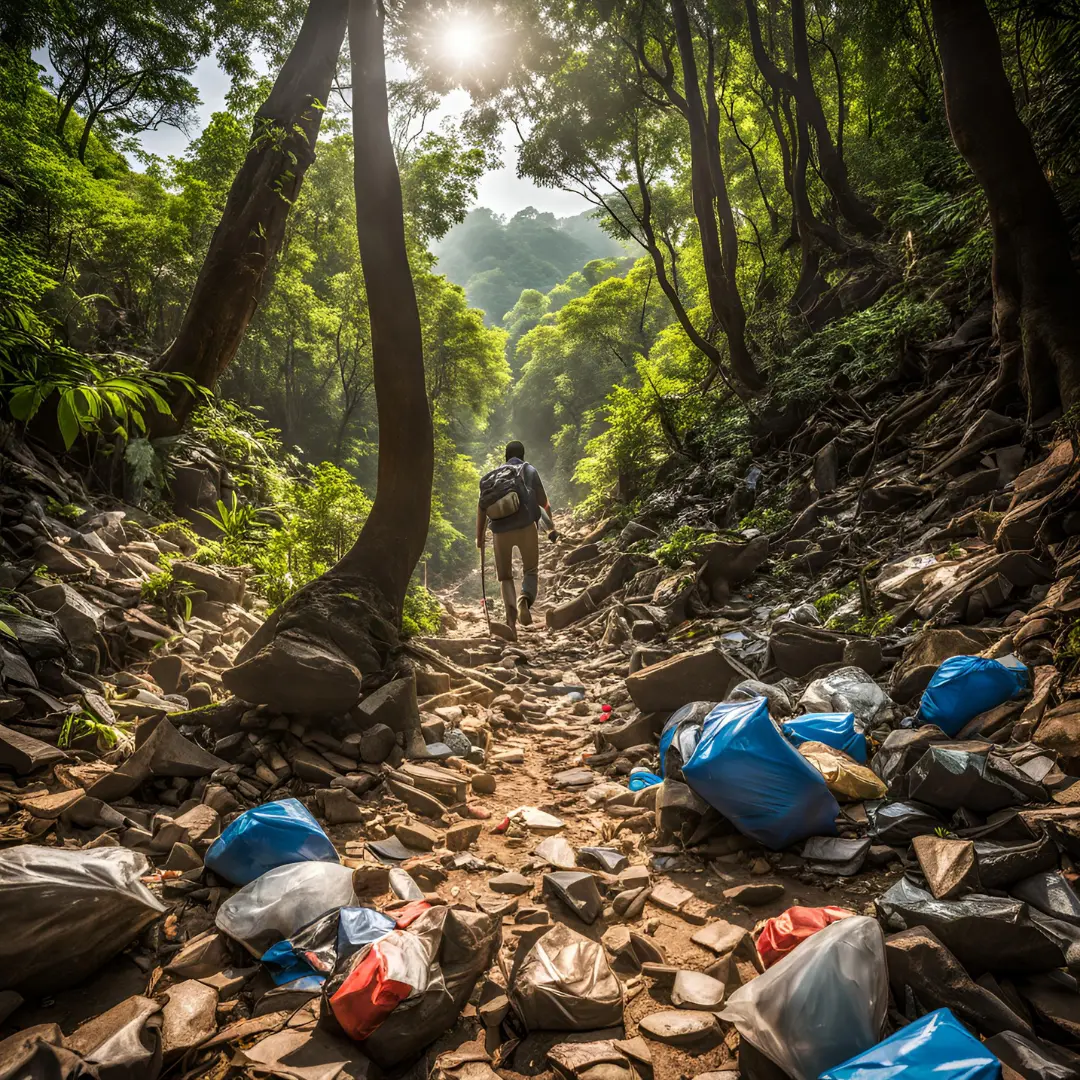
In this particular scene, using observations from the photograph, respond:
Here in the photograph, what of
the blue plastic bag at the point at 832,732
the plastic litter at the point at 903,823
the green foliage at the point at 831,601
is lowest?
the plastic litter at the point at 903,823

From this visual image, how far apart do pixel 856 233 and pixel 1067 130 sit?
22.0 feet

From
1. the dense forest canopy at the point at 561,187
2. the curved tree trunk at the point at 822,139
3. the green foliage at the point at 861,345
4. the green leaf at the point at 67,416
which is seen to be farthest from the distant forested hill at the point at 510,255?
the green leaf at the point at 67,416

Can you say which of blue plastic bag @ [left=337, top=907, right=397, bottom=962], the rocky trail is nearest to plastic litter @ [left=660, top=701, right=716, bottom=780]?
the rocky trail

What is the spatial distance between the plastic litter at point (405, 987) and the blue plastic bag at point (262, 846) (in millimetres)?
537

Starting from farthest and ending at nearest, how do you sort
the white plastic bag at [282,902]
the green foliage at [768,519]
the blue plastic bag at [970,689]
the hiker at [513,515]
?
the green foliage at [768,519], the hiker at [513,515], the blue plastic bag at [970,689], the white plastic bag at [282,902]

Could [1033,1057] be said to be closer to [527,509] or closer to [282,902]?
[282,902]

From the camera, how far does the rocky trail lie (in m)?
1.33

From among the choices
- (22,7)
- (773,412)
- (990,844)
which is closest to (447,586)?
(773,412)

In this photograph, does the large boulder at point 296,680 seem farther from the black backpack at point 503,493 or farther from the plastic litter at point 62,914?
the black backpack at point 503,493

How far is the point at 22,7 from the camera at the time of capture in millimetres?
11352

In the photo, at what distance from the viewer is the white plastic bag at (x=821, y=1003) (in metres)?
1.15

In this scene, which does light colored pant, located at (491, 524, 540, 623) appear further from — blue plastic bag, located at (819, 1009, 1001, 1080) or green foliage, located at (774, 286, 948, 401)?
blue plastic bag, located at (819, 1009, 1001, 1080)

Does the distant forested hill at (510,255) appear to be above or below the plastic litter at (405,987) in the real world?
above

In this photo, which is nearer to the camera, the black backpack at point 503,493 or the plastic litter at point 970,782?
the plastic litter at point 970,782
